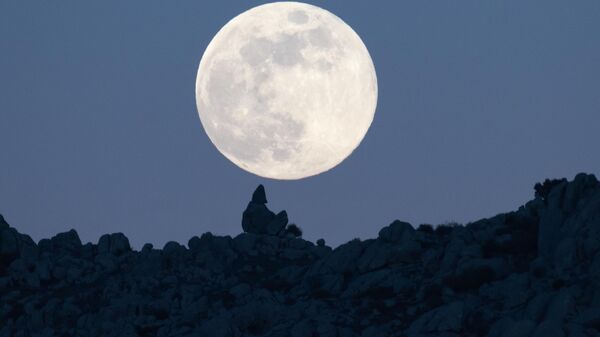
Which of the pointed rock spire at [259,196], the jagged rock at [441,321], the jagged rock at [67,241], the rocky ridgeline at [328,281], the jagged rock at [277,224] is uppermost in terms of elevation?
the pointed rock spire at [259,196]

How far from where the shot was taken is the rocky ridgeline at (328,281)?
53.4 m

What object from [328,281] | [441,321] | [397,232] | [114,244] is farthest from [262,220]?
[441,321]

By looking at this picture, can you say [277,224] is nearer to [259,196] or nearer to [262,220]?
[262,220]

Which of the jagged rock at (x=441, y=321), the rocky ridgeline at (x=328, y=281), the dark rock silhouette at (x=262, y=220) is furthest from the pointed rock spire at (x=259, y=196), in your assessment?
the jagged rock at (x=441, y=321)

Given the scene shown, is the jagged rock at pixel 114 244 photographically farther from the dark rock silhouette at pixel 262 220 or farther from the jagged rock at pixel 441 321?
the jagged rock at pixel 441 321

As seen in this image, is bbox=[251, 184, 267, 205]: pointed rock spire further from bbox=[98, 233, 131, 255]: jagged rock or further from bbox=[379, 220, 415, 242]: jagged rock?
bbox=[379, 220, 415, 242]: jagged rock

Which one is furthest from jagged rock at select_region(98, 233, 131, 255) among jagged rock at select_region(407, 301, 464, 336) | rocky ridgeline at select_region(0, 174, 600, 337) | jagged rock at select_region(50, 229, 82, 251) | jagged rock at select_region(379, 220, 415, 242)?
jagged rock at select_region(407, 301, 464, 336)

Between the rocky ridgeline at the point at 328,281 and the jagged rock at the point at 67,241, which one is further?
the jagged rock at the point at 67,241

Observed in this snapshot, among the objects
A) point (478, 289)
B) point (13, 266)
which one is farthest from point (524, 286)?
point (13, 266)

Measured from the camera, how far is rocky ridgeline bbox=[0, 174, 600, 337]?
175ft

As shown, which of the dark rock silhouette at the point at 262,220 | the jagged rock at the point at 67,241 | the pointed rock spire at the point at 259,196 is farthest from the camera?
the pointed rock spire at the point at 259,196

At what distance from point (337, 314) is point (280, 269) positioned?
1356cm

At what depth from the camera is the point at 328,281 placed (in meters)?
65.2

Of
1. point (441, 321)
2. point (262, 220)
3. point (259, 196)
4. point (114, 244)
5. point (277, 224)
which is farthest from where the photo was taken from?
point (259, 196)
